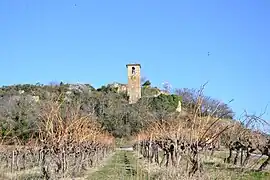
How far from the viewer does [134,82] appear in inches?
3236

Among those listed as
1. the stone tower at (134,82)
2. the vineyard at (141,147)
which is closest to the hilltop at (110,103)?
the stone tower at (134,82)

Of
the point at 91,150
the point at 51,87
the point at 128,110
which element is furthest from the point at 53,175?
→ the point at 51,87

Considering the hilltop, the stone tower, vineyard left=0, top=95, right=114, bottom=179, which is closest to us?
vineyard left=0, top=95, right=114, bottom=179

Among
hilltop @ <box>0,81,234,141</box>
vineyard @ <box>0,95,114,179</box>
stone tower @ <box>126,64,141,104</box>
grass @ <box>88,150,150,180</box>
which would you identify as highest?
stone tower @ <box>126,64,141,104</box>

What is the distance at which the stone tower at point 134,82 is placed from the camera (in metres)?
79.6

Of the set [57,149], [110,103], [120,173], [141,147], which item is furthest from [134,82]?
[57,149]

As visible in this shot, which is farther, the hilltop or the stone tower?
the stone tower

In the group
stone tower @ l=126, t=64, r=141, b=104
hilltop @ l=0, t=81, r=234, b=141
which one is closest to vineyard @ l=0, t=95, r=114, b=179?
hilltop @ l=0, t=81, r=234, b=141

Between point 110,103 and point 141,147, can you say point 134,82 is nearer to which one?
point 110,103

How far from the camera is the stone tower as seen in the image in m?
79.6

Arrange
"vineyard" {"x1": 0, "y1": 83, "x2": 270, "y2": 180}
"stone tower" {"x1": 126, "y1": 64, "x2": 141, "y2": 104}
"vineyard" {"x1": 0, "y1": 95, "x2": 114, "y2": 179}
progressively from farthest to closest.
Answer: "stone tower" {"x1": 126, "y1": 64, "x2": 141, "y2": 104} → "vineyard" {"x1": 0, "y1": 95, "x2": 114, "y2": 179} → "vineyard" {"x1": 0, "y1": 83, "x2": 270, "y2": 180}

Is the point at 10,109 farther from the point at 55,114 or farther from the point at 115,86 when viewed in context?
the point at 115,86

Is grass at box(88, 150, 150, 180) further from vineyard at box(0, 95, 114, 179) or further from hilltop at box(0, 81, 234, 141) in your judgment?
hilltop at box(0, 81, 234, 141)

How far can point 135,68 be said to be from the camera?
83.2m
